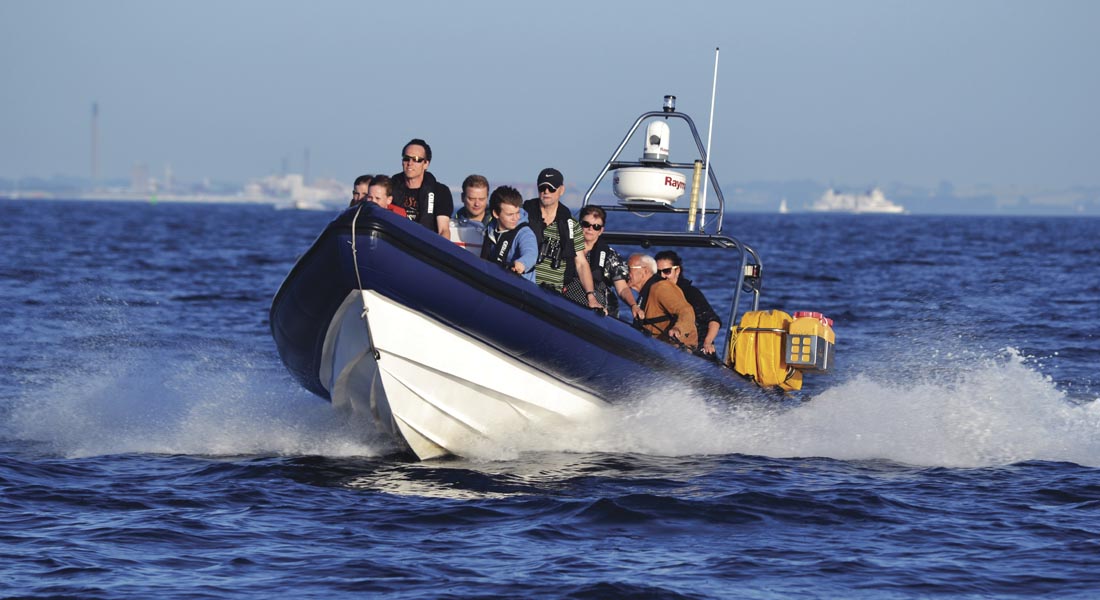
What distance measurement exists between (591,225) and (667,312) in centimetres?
73

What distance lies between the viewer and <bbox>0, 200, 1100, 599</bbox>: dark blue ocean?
16.7 feet

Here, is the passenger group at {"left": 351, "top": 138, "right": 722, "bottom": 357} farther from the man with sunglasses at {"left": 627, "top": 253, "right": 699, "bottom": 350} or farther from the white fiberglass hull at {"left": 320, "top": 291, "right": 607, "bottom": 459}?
the white fiberglass hull at {"left": 320, "top": 291, "right": 607, "bottom": 459}

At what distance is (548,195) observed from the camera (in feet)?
23.0

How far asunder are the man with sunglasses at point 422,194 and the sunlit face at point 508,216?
0.42 meters

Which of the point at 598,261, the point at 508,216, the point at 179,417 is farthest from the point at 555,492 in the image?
the point at 179,417

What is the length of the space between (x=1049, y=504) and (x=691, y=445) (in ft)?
6.81

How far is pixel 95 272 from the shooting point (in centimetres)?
2222

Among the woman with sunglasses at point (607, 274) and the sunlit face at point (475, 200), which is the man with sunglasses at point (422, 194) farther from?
the woman with sunglasses at point (607, 274)

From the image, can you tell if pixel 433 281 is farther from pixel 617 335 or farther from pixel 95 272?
pixel 95 272

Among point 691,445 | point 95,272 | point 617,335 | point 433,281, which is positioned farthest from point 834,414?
point 95,272

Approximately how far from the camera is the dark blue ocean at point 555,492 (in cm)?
510

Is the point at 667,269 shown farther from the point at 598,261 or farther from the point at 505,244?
the point at 505,244

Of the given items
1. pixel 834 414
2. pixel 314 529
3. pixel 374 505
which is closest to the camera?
pixel 314 529

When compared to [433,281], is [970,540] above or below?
below
